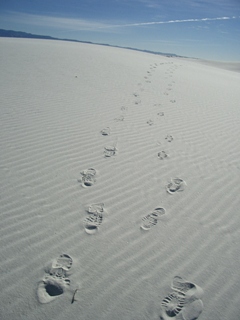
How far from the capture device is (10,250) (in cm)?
211

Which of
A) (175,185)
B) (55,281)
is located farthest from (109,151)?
(55,281)

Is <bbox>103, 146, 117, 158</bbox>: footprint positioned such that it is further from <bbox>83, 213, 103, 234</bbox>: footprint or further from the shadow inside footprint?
the shadow inside footprint

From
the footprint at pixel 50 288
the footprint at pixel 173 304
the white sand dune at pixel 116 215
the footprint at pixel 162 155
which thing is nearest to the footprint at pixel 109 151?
the white sand dune at pixel 116 215

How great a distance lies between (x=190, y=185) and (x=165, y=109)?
11.3 ft

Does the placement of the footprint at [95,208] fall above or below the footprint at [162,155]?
below

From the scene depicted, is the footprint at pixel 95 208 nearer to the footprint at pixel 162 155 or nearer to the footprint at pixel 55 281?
the footprint at pixel 55 281

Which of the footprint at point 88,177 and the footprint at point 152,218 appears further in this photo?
the footprint at point 88,177

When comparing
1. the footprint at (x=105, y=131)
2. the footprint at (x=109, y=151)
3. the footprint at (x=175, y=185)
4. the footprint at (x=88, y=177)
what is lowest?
the footprint at (x=88, y=177)

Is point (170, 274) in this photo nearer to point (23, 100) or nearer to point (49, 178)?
point (49, 178)

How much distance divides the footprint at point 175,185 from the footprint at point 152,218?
0.42 meters

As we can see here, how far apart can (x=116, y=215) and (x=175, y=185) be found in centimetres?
105

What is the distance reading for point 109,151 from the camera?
381 centimetres

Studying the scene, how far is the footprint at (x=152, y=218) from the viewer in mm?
2465

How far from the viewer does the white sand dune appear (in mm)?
1832
